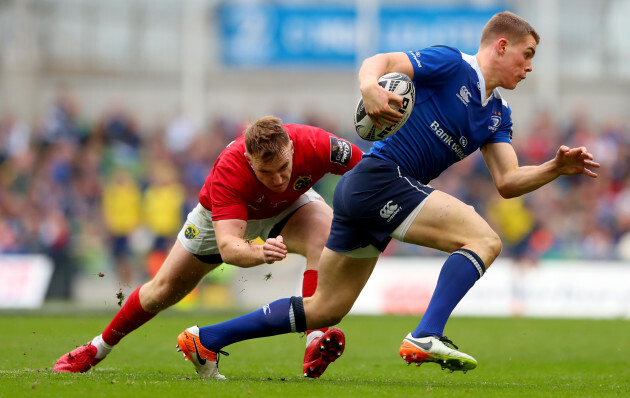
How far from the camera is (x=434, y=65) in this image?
588 cm

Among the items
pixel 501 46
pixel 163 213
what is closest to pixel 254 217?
pixel 501 46

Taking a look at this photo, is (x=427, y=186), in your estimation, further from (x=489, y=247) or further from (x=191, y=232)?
(x=191, y=232)

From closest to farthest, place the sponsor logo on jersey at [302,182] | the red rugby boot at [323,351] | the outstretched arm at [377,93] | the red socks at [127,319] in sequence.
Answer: the outstretched arm at [377,93] → the red rugby boot at [323,351] → the sponsor logo on jersey at [302,182] → the red socks at [127,319]

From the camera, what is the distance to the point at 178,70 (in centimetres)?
2608

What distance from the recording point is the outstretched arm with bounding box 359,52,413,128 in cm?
531

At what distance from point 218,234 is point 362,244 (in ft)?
3.18

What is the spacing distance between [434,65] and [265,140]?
1204 mm

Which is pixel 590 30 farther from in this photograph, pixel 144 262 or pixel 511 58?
pixel 511 58

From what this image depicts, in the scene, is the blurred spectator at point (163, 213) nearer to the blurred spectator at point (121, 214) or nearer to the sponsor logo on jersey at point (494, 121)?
the blurred spectator at point (121, 214)

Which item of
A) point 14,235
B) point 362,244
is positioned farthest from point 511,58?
point 14,235

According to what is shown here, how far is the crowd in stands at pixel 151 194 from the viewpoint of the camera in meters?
16.8

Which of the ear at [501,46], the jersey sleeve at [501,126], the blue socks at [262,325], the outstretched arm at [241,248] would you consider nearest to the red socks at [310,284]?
the blue socks at [262,325]

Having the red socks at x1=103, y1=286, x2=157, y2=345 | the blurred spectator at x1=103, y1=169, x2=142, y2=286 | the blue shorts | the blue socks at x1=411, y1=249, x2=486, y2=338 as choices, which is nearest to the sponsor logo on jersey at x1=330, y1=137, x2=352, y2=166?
the blue shorts

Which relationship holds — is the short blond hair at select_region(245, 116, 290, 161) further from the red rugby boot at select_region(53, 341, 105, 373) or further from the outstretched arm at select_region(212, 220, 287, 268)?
the red rugby boot at select_region(53, 341, 105, 373)
